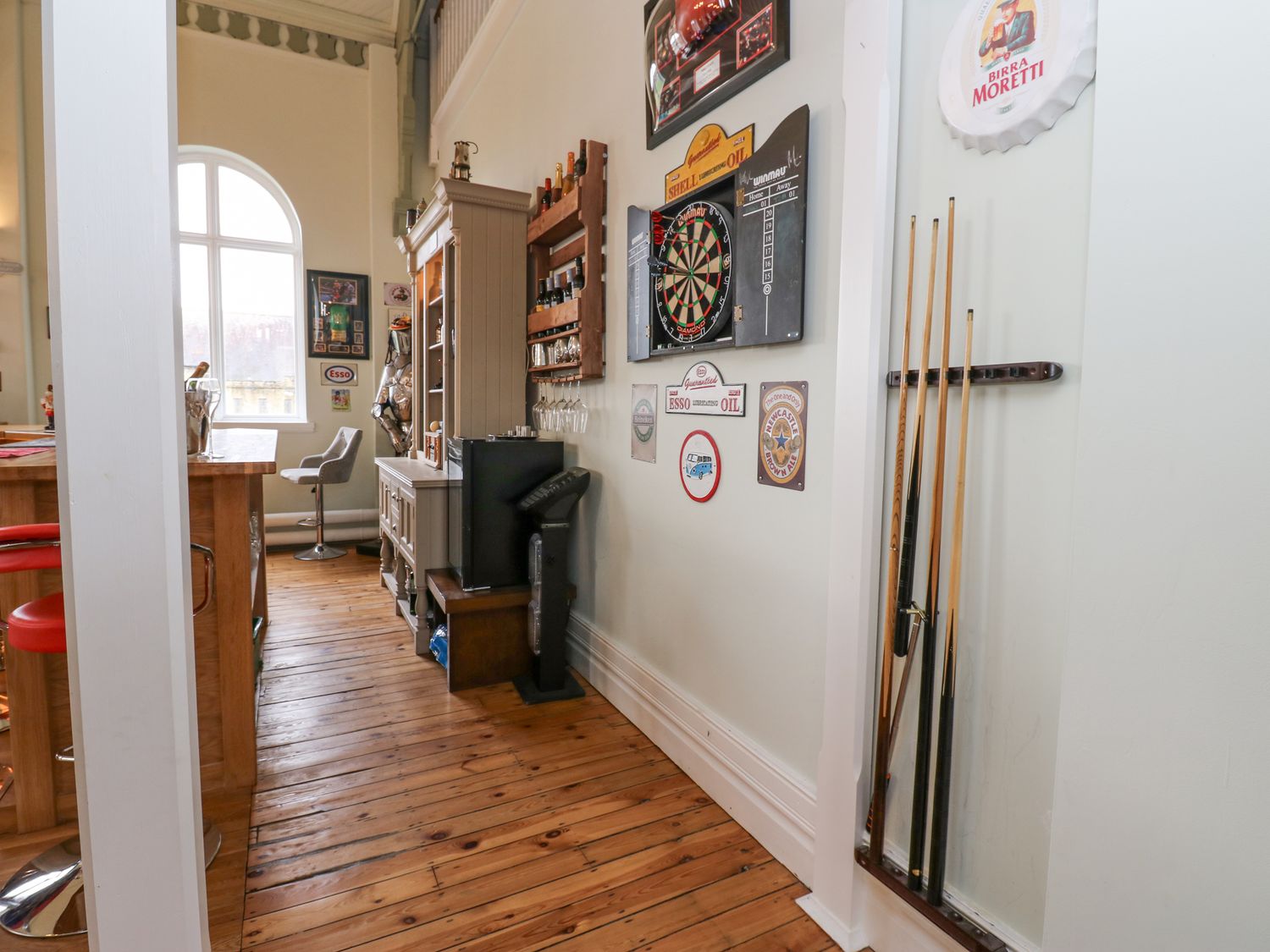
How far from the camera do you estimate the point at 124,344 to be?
943 mm

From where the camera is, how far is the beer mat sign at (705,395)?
85.7 inches

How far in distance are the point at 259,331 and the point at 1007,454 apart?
21.9 ft

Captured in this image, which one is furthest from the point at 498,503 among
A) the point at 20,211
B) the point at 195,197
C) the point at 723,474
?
the point at 20,211

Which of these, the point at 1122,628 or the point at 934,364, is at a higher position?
the point at 934,364

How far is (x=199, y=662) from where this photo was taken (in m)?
2.24

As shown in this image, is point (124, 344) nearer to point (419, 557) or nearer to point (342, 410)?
point (419, 557)

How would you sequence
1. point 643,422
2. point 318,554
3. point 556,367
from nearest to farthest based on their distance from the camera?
point 643,422
point 556,367
point 318,554

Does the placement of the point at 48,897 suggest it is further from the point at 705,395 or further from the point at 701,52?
the point at 701,52

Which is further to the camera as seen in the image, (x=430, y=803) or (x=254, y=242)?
(x=254, y=242)

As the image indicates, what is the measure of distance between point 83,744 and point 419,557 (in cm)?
261

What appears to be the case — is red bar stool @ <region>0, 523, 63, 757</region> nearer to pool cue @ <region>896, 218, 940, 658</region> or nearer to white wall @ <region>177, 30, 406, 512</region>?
pool cue @ <region>896, 218, 940, 658</region>

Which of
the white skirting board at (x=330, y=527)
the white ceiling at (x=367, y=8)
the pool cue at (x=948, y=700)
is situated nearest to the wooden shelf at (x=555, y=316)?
the pool cue at (x=948, y=700)

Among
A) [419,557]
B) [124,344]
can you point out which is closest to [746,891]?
[124,344]

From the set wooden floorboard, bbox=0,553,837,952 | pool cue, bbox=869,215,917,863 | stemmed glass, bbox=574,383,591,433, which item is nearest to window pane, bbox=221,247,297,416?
wooden floorboard, bbox=0,553,837,952
